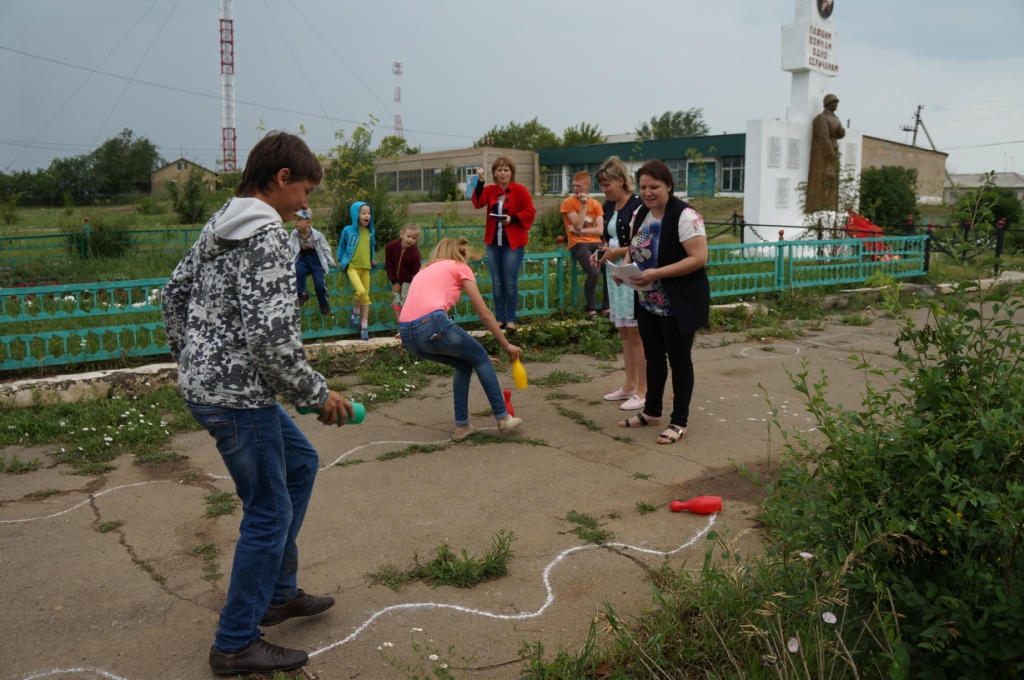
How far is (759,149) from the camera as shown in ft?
57.8

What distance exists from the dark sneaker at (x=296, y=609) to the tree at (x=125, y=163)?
6775 cm

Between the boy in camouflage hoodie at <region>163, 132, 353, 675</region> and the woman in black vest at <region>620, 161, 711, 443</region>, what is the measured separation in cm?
304

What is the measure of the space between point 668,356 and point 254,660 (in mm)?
Result: 3768

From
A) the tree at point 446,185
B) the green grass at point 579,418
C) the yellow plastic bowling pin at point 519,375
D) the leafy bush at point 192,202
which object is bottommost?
the green grass at point 579,418

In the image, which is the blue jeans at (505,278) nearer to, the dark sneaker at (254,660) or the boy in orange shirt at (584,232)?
the boy in orange shirt at (584,232)

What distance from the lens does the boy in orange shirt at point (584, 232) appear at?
929 cm

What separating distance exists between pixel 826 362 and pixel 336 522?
5.84 meters

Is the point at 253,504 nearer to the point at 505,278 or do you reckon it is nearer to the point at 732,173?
the point at 505,278

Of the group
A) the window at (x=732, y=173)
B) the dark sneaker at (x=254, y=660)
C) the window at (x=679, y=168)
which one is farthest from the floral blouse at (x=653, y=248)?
the window at (x=732, y=173)

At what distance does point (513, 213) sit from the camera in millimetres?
8688

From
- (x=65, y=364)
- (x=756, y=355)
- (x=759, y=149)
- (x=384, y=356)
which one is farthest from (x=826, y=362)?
(x=759, y=149)

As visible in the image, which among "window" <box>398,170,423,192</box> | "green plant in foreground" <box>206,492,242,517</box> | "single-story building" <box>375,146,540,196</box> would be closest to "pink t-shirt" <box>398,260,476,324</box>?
"green plant in foreground" <box>206,492,242,517</box>

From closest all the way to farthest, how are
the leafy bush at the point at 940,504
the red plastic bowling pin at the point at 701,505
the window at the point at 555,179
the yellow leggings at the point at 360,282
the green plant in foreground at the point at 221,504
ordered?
the leafy bush at the point at 940,504
the red plastic bowling pin at the point at 701,505
the green plant in foreground at the point at 221,504
the yellow leggings at the point at 360,282
the window at the point at 555,179

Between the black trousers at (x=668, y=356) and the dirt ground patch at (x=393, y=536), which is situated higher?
the black trousers at (x=668, y=356)
